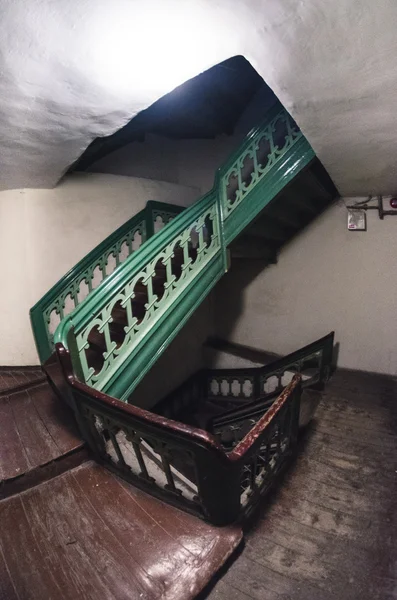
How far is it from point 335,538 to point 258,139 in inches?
144

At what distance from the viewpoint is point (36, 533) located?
1.80 m

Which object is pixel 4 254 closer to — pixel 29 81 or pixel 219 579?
pixel 29 81

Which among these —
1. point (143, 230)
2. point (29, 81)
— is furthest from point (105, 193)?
point (29, 81)

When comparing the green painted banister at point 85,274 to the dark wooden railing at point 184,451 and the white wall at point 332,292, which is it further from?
the white wall at point 332,292

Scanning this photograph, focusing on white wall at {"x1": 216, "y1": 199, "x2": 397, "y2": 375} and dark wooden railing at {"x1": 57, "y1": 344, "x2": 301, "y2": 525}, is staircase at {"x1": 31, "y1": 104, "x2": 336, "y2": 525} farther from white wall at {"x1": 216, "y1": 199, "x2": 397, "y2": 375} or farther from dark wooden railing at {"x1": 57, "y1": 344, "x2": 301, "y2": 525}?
white wall at {"x1": 216, "y1": 199, "x2": 397, "y2": 375}

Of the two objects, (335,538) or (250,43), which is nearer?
(250,43)

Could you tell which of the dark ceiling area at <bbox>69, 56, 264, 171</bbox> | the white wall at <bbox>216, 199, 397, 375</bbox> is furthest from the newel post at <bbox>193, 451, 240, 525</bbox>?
the dark ceiling area at <bbox>69, 56, 264, 171</bbox>

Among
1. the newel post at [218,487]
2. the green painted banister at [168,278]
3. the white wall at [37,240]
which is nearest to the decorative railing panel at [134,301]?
the green painted banister at [168,278]

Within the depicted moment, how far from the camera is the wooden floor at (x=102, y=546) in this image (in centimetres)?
151

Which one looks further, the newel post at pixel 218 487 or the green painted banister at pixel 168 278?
the green painted banister at pixel 168 278

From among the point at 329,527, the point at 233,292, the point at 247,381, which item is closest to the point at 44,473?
the point at 329,527

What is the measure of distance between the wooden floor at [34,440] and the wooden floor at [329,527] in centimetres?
141

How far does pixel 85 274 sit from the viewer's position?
364 cm

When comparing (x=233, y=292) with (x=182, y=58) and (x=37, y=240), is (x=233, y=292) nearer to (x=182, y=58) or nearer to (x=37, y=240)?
(x=37, y=240)
